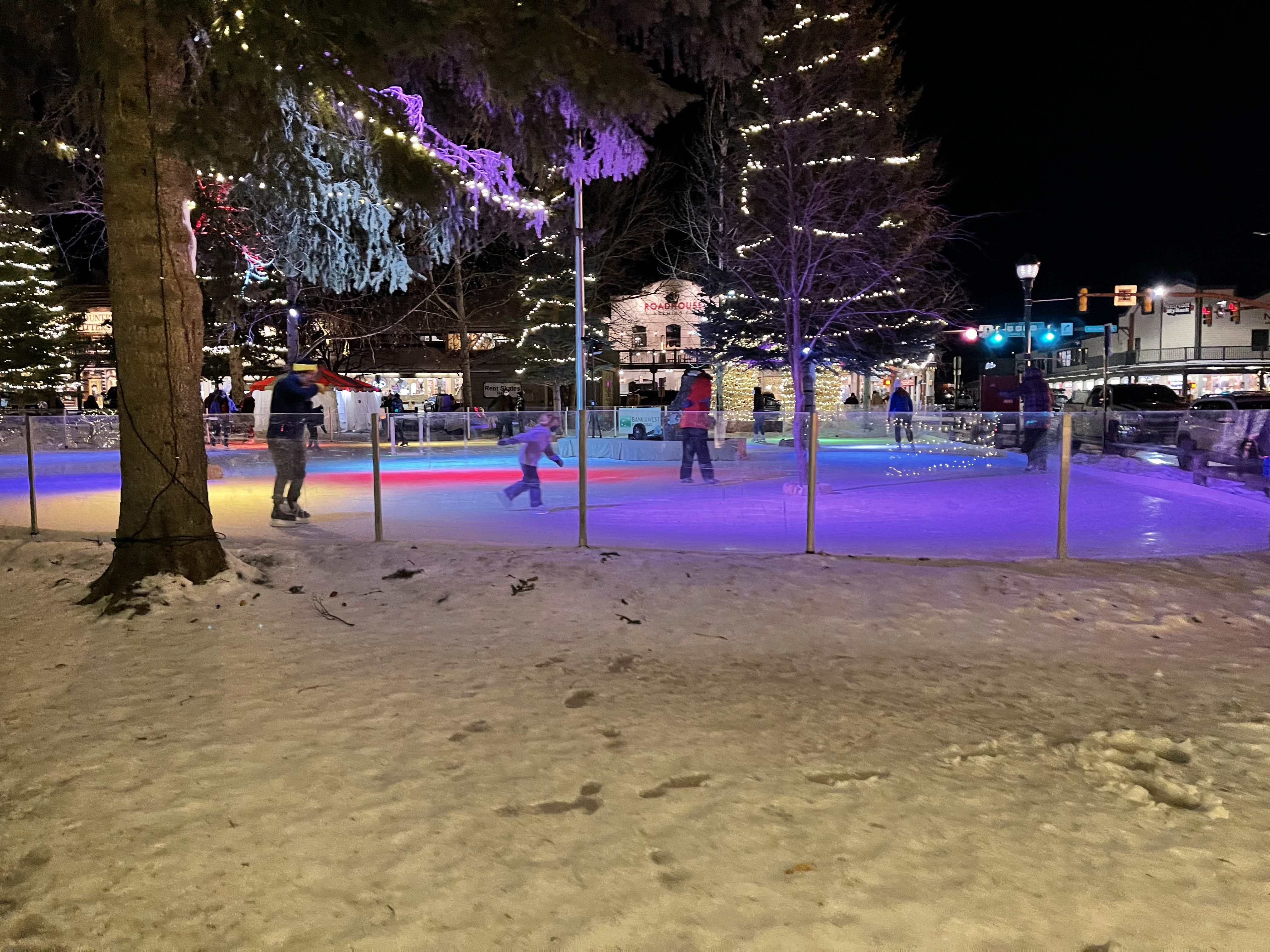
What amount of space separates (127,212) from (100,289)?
5346 cm

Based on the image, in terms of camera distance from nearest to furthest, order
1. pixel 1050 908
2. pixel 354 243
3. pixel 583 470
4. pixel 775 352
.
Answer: pixel 1050 908, pixel 583 470, pixel 354 243, pixel 775 352

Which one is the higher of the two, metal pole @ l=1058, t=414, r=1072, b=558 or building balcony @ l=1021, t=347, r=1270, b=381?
building balcony @ l=1021, t=347, r=1270, b=381

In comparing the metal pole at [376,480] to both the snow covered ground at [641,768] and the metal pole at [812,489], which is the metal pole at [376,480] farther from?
the metal pole at [812,489]

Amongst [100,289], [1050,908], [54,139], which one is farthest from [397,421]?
[100,289]

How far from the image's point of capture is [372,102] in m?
5.90

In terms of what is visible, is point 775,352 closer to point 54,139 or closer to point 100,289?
point 54,139

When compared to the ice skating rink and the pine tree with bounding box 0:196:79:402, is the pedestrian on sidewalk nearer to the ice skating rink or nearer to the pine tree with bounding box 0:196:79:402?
the ice skating rink

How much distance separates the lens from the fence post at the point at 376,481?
8883mm

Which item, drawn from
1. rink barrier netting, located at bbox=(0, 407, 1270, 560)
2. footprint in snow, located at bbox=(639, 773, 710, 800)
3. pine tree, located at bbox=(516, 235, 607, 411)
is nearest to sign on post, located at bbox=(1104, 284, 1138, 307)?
pine tree, located at bbox=(516, 235, 607, 411)

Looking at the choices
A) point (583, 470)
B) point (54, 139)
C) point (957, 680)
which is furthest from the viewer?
point (54, 139)

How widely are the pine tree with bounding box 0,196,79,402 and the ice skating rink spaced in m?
26.1

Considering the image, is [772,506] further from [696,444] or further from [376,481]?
[376,481]

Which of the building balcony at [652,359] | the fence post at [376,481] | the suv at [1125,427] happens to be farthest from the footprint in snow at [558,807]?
the building balcony at [652,359]

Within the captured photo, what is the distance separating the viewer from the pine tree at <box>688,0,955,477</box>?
14.0 meters
